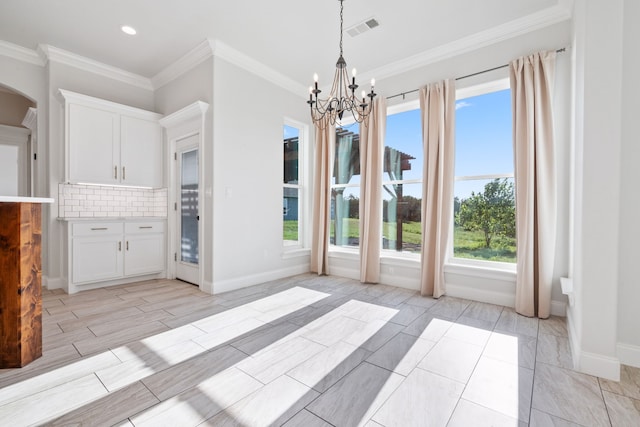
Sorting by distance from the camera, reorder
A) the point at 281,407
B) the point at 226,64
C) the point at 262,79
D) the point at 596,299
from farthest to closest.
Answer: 1. the point at 262,79
2. the point at 226,64
3. the point at 596,299
4. the point at 281,407

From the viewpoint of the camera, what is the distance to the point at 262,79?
416 cm

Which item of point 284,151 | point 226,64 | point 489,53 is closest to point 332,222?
point 284,151

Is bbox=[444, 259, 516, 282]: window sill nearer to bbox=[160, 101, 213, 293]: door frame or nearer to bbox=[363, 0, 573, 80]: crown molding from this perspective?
bbox=[363, 0, 573, 80]: crown molding

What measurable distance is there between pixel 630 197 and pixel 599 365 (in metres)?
1.22

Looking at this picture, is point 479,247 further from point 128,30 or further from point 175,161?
point 128,30

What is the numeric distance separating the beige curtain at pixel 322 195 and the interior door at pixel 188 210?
185 cm

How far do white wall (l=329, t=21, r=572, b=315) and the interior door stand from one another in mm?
2771

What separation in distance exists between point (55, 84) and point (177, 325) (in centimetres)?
377

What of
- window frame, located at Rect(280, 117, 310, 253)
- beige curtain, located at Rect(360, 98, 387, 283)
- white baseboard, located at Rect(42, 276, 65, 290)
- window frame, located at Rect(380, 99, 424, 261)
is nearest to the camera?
white baseboard, located at Rect(42, 276, 65, 290)

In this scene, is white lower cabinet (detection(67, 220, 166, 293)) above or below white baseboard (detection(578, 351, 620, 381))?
above

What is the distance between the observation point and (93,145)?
12.6ft

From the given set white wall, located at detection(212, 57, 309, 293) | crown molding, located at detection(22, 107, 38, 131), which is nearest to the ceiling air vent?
white wall, located at detection(212, 57, 309, 293)

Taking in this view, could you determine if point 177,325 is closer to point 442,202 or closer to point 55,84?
point 442,202

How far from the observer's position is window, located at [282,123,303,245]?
15.7ft
